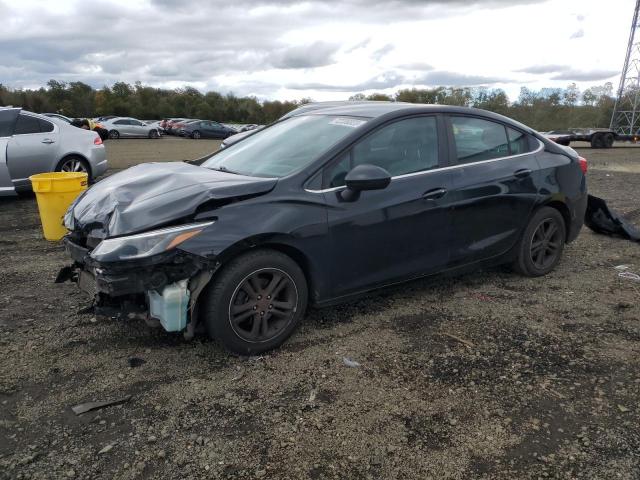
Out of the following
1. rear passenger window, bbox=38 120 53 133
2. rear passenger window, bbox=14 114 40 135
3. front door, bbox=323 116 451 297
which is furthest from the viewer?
rear passenger window, bbox=38 120 53 133

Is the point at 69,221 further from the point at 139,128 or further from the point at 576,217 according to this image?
the point at 139,128

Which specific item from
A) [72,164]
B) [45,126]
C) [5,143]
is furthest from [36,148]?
[72,164]

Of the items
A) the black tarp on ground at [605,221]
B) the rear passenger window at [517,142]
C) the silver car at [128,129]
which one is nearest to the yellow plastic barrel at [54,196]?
the rear passenger window at [517,142]

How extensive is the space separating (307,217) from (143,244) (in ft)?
3.47

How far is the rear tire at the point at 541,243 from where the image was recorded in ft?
16.2

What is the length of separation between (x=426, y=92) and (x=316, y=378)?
168 ft

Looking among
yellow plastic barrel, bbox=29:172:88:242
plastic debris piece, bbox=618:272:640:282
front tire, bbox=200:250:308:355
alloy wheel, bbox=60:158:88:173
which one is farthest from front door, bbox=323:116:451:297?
alloy wheel, bbox=60:158:88:173

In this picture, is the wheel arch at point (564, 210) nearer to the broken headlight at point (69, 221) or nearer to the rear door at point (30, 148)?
the broken headlight at point (69, 221)

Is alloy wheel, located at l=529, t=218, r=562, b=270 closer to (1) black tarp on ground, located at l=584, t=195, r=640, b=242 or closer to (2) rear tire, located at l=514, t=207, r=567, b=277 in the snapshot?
(2) rear tire, located at l=514, t=207, r=567, b=277

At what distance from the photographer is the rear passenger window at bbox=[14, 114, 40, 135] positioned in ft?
28.7

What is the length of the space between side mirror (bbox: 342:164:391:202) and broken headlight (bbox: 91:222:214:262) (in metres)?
1.04

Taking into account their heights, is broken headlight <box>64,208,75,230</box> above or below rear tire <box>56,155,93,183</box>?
below

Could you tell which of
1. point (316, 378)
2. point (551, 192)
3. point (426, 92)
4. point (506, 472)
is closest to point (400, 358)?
point (316, 378)

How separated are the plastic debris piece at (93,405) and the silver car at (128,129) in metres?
32.3
